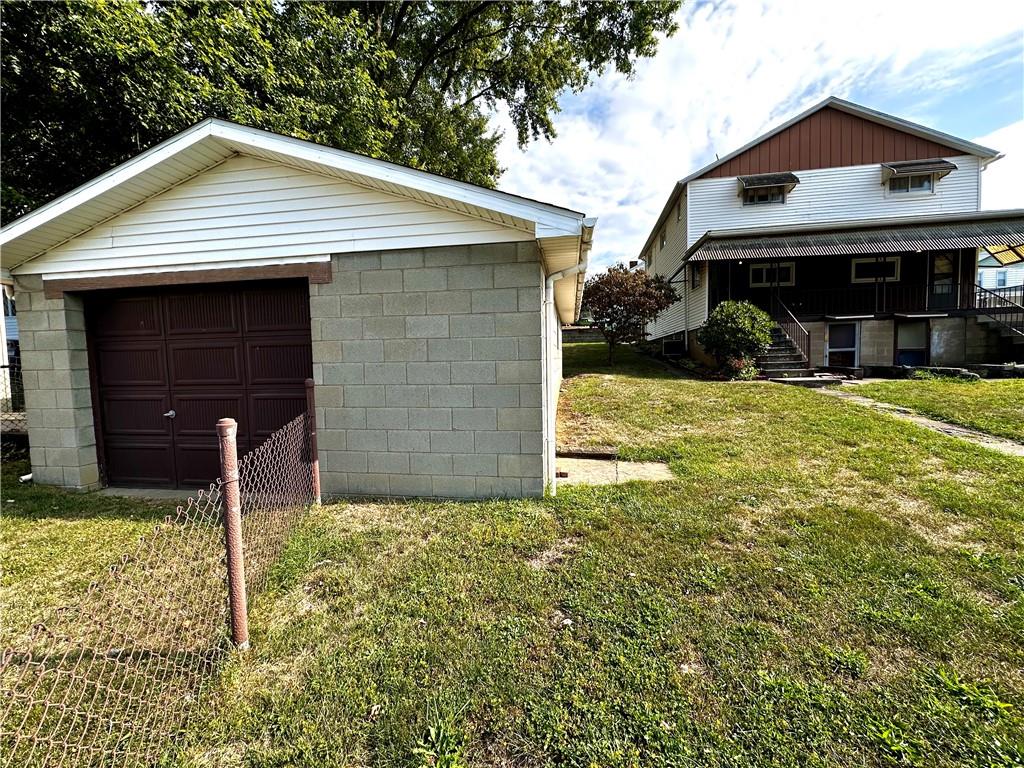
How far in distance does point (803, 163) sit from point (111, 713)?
21296 mm

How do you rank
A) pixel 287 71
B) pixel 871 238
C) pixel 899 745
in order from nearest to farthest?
1. pixel 899 745
2. pixel 287 71
3. pixel 871 238

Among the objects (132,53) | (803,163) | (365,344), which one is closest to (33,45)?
(132,53)

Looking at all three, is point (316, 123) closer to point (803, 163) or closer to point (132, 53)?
point (132, 53)

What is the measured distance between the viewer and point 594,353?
65.9 ft

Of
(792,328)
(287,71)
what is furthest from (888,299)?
(287,71)

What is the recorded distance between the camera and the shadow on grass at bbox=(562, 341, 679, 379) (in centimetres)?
1387

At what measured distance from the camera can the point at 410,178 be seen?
14.3 ft

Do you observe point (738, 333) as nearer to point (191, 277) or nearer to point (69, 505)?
point (191, 277)

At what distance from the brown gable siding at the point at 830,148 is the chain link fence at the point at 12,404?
19932 millimetres

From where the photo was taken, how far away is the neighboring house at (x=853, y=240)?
13.6 m

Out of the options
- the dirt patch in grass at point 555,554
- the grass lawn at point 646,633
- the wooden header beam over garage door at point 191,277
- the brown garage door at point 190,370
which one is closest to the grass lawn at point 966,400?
the grass lawn at point 646,633

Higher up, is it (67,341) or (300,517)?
(67,341)

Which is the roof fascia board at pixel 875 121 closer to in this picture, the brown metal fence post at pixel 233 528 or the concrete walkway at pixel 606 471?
the concrete walkway at pixel 606 471

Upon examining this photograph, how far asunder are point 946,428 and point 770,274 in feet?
34.0
